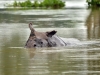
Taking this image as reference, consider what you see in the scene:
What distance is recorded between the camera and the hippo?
1509cm

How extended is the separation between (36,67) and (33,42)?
3.88 m

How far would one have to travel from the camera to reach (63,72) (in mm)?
10422

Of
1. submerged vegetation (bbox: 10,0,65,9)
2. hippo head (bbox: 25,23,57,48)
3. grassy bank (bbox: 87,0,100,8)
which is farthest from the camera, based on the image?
submerged vegetation (bbox: 10,0,65,9)

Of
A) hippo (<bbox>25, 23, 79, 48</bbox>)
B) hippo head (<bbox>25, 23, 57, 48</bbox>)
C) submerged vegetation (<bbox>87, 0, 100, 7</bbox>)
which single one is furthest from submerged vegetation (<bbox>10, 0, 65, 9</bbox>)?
hippo head (<bbox>25, 23, 57, 48</bbox>)

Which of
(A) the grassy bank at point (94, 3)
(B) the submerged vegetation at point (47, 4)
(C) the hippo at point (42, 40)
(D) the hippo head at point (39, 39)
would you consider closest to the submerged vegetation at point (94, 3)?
(A) the grassy bank at point (94, 3)

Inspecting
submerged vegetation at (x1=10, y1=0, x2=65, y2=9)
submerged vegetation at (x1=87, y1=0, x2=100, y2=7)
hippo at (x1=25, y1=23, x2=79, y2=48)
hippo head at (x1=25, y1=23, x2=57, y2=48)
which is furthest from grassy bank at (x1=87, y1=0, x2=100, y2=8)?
hippo head at (x1=25, y1=23, x2=57, y2=48)

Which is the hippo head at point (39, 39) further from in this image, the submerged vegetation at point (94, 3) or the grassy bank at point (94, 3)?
the submerged vegetation at point (94, 3)

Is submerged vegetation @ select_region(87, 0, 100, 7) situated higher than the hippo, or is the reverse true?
the hippo

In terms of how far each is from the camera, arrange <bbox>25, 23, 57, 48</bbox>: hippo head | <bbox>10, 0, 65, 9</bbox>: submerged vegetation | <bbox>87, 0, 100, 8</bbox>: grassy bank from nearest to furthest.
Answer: <bbox>25, 23, 57, 48</bbox>: hippo head
<bbox>87, 0, 100, 8</bbox>: grassy bank
<bbox>10, 0, 65, 9</bbox>: submerged vegetation

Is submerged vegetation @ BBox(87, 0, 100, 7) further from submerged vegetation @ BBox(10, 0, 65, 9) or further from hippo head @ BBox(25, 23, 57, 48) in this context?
hippo head @ BBox(25, 23, 57, 48)

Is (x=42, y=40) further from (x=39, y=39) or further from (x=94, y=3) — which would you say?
(x=94, y=3)

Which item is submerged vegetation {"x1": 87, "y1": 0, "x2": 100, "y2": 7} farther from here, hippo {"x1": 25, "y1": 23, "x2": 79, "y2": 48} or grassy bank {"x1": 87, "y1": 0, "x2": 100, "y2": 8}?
hippo {"x1": 25, "y1": 23, "x2": 79, "y2": 48}

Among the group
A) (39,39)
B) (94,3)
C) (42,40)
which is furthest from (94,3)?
(39,39)

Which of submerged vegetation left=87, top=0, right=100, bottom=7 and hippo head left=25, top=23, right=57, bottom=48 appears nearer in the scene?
hippo head left=25, top=23, right=57, bottom=48
